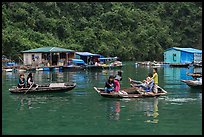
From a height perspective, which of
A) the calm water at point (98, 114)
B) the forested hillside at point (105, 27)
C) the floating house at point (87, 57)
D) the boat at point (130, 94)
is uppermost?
the forested hillside at point (105, 27)

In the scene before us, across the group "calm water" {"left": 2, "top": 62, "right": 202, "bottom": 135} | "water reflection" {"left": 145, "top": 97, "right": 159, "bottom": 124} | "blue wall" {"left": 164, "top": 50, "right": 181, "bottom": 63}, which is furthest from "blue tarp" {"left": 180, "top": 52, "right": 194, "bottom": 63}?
"water reflection" {"left": 145, "top": 97, "right": 159, "bottom": 124}

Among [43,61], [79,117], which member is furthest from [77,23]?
[79,117]

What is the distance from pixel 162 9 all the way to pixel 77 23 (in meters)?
16.7

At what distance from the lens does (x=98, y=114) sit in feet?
48.5

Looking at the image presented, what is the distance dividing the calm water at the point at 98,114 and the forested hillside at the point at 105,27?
33771 millimetres

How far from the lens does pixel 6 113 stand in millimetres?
15070

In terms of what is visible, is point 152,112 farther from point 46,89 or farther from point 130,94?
point 46,89

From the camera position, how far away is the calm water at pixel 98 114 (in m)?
12.2

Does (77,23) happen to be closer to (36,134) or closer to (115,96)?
(115,96)

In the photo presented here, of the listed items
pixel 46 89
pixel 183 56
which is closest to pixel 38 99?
pixel 46 89

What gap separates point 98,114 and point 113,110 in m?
0.97

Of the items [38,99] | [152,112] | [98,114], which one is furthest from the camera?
[38,99]

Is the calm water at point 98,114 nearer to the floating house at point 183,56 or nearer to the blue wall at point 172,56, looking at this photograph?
the floating house at point 183,56

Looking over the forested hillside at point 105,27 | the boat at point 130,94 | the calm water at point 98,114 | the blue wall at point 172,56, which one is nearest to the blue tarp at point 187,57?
the blue wall at point 172,56
